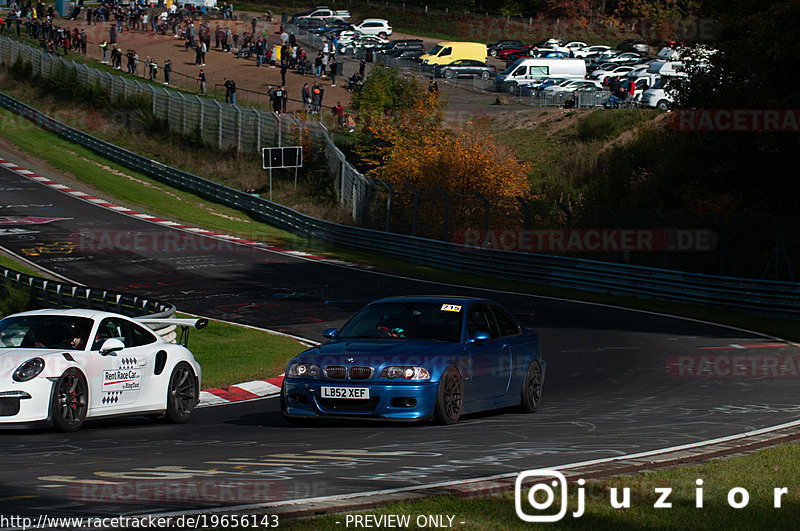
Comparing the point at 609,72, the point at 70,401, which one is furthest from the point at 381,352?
the point at 609,72

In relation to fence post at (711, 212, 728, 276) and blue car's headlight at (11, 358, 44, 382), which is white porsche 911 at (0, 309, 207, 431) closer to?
blue car's headlight at (11, 358, 44, 382)

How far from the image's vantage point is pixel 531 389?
1280 cm

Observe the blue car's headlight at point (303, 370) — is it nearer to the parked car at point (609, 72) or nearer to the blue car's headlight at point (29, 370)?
the blue car's headlight at point (29, 370)

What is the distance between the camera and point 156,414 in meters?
12.6

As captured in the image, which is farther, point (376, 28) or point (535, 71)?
point (376, 28)

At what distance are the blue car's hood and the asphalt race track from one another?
70 centimetres

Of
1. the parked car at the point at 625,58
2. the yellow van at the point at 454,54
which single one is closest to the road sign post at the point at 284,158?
the yellow van at the point at 454,54

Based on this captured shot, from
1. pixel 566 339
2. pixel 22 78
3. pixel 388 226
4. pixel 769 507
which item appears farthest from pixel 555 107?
pixel 769 507

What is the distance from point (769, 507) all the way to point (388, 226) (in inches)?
1288

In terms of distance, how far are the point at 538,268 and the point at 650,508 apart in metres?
26.1

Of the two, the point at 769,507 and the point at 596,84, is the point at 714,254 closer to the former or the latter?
the point at 769,507

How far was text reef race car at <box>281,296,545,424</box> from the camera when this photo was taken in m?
10.9

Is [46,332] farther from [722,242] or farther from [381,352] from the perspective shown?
[722,242]

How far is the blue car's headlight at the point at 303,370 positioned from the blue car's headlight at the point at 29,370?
2544 mm
